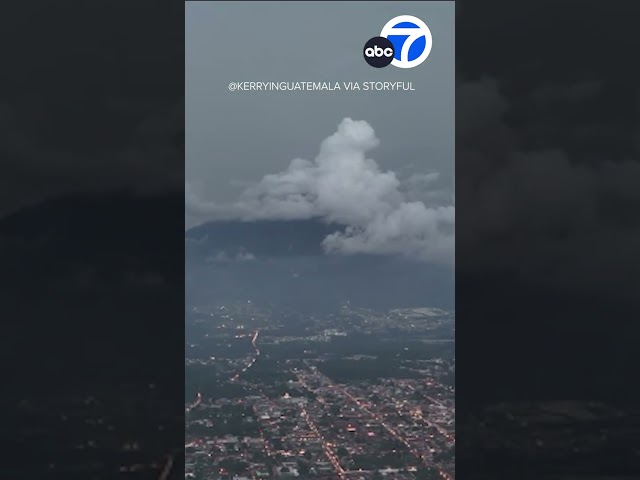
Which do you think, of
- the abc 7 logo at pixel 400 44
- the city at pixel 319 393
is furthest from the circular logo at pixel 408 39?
the city at pixel 319 393

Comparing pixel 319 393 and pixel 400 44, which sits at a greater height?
pixel 400 44

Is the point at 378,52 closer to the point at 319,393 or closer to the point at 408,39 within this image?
the point at 408,39

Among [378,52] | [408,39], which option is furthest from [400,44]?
[378,52]

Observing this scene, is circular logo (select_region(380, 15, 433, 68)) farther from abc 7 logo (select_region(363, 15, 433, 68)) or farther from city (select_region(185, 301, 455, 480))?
city (select_region(185, 301, 455, 480))

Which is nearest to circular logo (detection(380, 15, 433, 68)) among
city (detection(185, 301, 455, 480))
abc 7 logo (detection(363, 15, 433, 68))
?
abc 7 logo (detection(363, 15, 433, 68))
